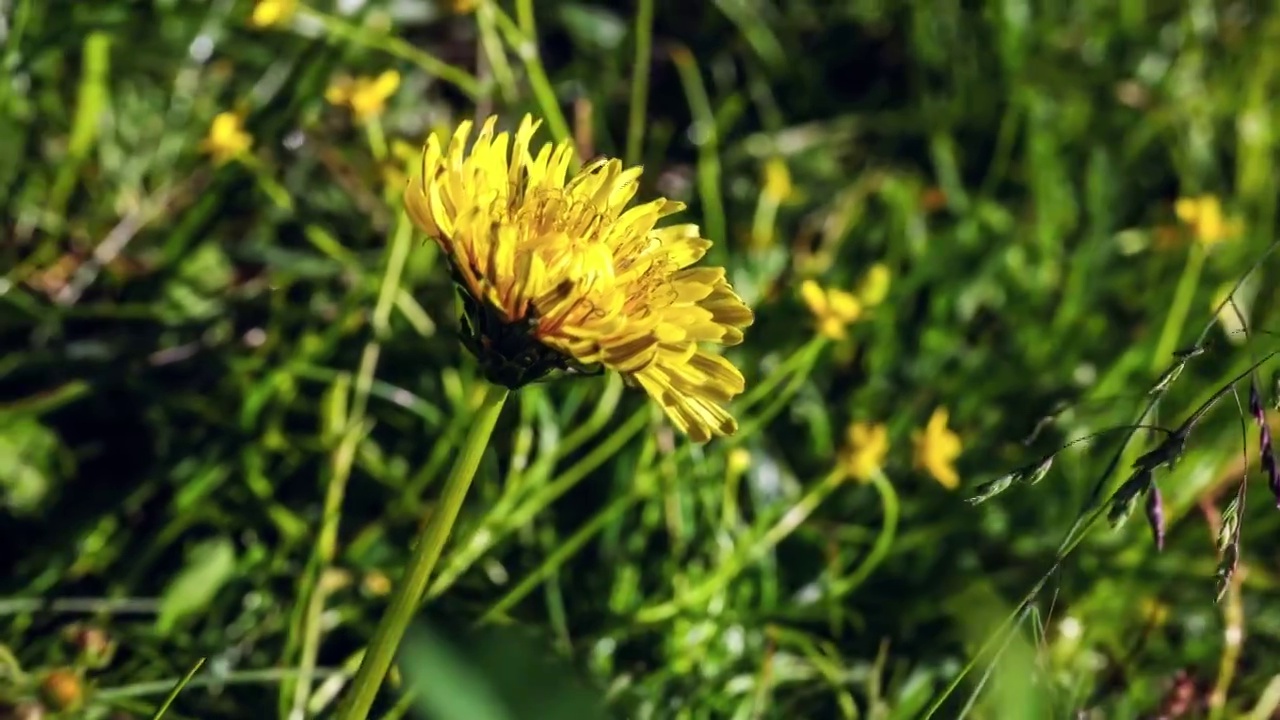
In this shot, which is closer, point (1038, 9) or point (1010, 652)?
point (1010, 652)

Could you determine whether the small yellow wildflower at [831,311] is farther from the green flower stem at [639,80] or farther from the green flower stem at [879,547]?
the green flower stem at [639,80]

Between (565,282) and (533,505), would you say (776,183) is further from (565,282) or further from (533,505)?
(565,282)

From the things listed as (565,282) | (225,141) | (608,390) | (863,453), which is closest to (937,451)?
(863,453)

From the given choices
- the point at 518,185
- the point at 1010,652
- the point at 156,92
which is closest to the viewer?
the point at 1010,652

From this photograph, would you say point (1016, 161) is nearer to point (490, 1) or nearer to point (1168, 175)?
point (1168, 175)

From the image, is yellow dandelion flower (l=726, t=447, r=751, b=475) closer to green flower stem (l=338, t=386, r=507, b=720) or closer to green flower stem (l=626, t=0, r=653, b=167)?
green flower stem (l=626, t=0, r=653, b=167)

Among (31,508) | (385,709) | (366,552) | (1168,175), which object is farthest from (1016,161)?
(31,508)

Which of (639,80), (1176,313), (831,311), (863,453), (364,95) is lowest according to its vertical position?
(1176,313)
